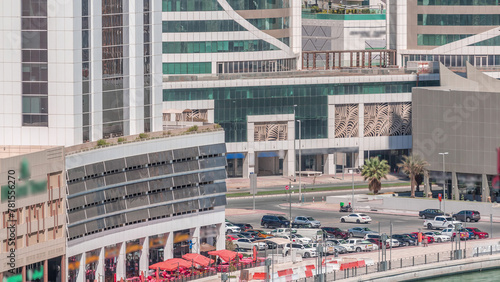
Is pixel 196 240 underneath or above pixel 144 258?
above

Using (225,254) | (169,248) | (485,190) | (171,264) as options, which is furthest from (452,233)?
(171,264)

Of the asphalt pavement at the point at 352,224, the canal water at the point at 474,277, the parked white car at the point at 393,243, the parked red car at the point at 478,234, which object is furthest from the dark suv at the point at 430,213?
the canal water at the point at 474,277

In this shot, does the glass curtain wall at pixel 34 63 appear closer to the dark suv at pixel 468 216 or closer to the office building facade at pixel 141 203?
the office building facade at pixel 141 203

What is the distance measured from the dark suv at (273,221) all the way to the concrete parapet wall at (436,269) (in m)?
30.7

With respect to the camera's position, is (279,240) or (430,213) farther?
(430,213)

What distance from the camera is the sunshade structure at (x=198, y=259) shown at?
145375 millimetres

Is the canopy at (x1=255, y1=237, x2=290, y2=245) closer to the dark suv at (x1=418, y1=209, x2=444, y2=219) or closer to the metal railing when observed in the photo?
the metal railing

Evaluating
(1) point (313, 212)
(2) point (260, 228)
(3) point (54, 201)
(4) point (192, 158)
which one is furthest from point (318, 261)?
(1) point (313, 212)

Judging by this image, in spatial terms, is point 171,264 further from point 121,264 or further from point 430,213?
point 430,213

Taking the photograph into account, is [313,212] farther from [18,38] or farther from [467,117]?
[18,38]

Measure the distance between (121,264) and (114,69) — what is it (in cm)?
1934

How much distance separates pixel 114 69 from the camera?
147 m

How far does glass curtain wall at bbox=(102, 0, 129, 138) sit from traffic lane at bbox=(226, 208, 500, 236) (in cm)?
3979

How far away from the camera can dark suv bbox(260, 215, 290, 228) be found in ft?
597
